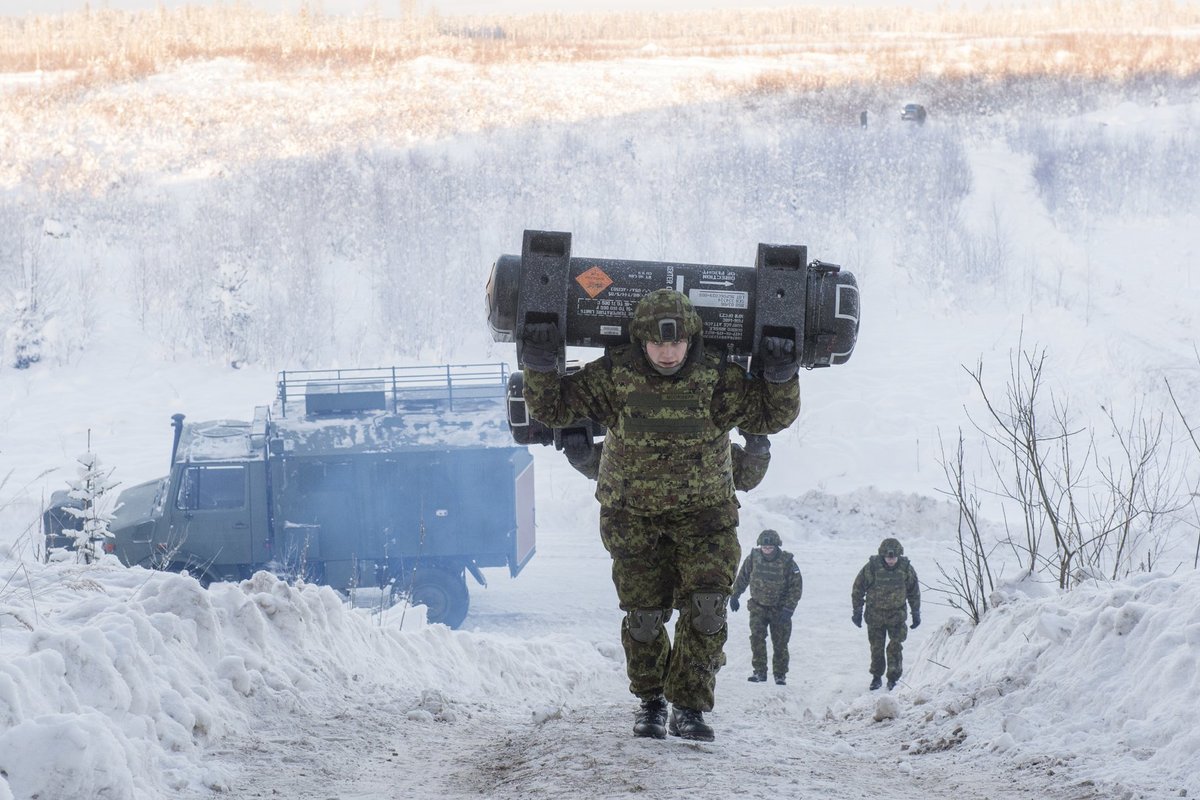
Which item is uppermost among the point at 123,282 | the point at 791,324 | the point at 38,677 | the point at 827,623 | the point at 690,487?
the point at 123,282

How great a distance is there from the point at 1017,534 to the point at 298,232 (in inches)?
711

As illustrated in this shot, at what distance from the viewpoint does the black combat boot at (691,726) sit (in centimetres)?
470

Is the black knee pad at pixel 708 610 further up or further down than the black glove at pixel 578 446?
further down

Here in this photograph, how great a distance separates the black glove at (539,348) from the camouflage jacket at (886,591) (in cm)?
583

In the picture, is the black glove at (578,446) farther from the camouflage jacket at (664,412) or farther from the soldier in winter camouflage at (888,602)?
the soldier in winter camouflage at (888,602)

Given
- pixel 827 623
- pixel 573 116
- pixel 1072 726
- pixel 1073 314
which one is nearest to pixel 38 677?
pixel 1072 726

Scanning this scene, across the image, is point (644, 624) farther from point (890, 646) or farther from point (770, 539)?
point (890, 646)

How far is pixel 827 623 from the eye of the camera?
11.5m

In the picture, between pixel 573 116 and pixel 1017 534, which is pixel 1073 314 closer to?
pixel 1017 534

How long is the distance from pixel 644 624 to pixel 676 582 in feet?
0.78

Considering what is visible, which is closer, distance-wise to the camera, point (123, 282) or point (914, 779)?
point (914, 779)

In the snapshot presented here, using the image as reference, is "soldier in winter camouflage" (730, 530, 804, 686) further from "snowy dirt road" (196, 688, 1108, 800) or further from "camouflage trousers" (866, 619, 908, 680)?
"snowy dirt road" (196, 688, 1108, 800)

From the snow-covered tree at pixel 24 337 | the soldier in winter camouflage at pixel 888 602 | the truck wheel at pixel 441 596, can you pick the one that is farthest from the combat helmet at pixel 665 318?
the snow-covered tree at pixel 24 337

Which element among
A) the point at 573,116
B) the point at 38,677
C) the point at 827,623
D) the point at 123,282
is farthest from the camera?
the point at 573,116
